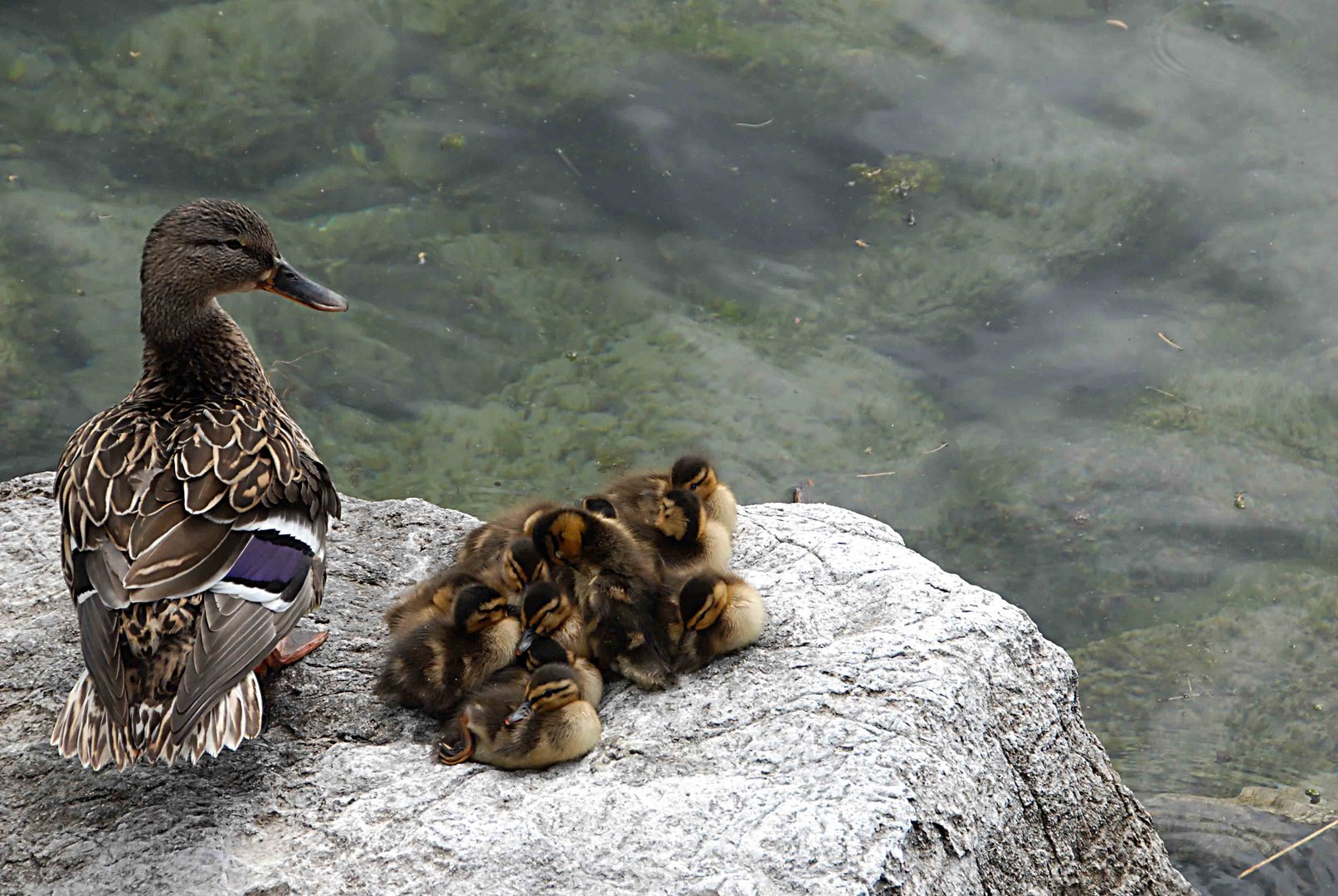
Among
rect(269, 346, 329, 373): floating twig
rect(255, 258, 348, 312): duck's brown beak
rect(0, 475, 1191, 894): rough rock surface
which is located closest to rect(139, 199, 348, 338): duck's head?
rect(255, 258, 348, 312): duck's brown beak

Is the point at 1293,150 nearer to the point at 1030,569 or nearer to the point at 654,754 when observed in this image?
the point at 1030,569

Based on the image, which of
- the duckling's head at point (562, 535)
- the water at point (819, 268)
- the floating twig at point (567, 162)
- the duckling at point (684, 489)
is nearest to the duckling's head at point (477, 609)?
the duckling's head at point (562, 535)

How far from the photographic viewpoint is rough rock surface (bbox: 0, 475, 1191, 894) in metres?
2.91

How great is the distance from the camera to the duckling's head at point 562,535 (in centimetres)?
384

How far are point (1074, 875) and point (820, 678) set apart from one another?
92 cm

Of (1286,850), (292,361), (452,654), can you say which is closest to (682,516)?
(452,654)

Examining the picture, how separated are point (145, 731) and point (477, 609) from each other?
919mm

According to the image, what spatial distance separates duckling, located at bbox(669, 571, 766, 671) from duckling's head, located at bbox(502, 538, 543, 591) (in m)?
0.45

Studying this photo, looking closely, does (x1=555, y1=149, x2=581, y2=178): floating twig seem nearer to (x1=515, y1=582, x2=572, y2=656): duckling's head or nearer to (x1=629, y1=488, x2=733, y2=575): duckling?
(x1=629, y1=488, x2=733, y2=575): duckling

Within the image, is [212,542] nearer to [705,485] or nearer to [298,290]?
[298,290]

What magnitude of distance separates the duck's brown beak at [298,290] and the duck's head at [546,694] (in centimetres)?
170

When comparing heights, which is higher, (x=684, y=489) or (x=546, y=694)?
(x=546, y=694)

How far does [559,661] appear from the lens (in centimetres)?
354

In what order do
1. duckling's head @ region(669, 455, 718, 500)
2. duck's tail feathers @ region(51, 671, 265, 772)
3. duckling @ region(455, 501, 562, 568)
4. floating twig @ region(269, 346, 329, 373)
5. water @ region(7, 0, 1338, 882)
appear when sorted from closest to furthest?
1. duck's tail feathers @ region(51, 671, 265, 772)
2. duckling @ region(455, 501, 562, 568)
3. duckling's head @ region(669, 455, 718, 500)
4. water @ region(7, 0, 1338, 882)
5. floating twig @ region(269, 346, 329, 373)
